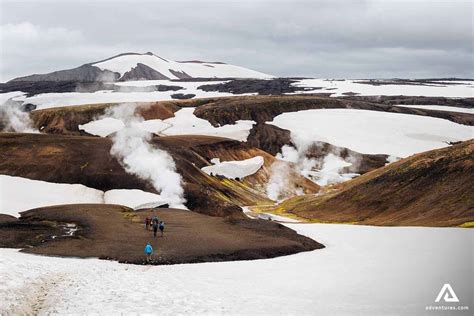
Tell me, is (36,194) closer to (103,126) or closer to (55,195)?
(55,195)

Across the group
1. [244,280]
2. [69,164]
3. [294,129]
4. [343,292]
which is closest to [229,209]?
[69,164]

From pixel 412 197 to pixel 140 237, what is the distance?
4330 centimetres

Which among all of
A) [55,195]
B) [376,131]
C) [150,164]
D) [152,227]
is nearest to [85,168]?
[150,164]

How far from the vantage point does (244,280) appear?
37.6m

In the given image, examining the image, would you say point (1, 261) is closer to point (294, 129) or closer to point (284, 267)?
point (284, 267)

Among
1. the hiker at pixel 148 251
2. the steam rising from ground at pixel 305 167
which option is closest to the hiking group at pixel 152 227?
the hiker at pixel 148 251

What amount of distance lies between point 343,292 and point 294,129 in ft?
495

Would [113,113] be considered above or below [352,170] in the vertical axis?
above

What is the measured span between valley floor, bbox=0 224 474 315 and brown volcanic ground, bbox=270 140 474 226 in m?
17.7

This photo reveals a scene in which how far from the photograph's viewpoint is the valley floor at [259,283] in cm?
2852

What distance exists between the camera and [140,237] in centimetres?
5106

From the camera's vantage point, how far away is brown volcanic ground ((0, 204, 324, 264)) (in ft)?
150

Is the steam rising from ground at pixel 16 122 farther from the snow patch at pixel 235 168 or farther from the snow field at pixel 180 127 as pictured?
the snow patch at pixel 235 168

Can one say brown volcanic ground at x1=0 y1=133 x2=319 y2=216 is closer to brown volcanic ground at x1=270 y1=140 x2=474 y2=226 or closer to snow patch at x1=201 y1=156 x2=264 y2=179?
snow patch at x1=201 y1=156 x2=264 y2=179
